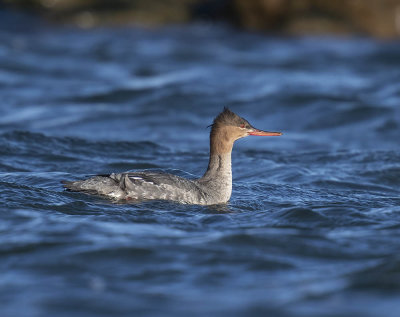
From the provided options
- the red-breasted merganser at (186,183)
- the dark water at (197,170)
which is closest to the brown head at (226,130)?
the red-breasted merganser at (186,183)

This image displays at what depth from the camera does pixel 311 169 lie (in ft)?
39.3

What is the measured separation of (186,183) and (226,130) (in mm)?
935

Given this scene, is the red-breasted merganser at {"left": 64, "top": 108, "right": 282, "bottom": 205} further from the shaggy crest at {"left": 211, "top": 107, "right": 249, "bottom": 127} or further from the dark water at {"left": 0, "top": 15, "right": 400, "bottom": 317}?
the dark water at {"left": 0, "top": 15, "right": 400, "bottom": 317}

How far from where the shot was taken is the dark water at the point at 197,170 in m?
6.48

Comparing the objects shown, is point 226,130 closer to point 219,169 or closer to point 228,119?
point 228,119

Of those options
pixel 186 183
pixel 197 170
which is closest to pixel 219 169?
pixel 186 183

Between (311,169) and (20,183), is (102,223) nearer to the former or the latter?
(20,183)


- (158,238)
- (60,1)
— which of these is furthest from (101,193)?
(60,1)

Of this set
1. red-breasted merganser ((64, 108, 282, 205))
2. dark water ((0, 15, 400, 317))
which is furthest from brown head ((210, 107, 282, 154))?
dark water ((0, 15, 400, 317))

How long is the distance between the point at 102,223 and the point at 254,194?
263 cm

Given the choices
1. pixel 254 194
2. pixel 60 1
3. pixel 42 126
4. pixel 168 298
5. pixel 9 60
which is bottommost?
pixel 168 298

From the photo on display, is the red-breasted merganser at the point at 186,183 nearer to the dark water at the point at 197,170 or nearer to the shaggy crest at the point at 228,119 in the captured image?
the shaggy crest at the point at 228,119

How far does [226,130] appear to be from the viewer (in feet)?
31.3

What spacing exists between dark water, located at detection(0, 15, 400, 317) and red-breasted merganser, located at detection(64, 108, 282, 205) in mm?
178
